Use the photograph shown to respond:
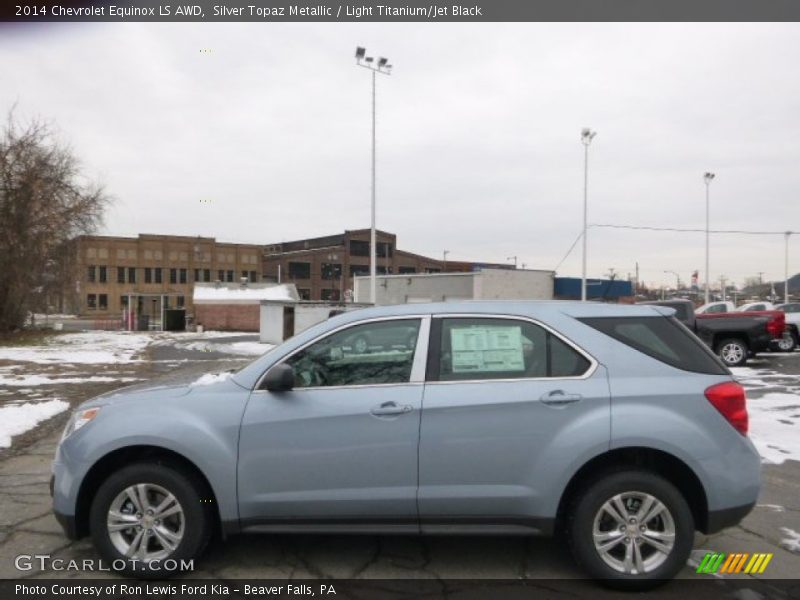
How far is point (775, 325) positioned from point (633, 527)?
1448 centimetres

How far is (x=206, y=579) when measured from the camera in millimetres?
3578

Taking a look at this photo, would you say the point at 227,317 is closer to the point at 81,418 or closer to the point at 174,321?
the point at 174,321

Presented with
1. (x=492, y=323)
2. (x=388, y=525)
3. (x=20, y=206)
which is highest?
(x=20, y=206)

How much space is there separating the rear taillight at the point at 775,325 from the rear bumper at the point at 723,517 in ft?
44.7

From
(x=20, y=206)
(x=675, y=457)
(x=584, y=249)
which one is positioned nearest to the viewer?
(x=675, y=457)

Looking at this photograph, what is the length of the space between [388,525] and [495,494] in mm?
657

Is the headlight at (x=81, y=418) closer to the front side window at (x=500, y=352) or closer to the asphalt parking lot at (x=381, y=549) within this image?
the asphalt parking lot at (x=381, y=549)

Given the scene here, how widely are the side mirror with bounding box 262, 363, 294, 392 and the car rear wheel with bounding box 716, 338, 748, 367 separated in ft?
47.8

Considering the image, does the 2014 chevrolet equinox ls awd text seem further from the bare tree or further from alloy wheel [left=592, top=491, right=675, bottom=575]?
the bare tree

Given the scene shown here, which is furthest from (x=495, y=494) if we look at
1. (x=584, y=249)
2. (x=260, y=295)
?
(x=260, y=295)

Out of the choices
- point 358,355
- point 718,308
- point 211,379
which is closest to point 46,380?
point 211,379

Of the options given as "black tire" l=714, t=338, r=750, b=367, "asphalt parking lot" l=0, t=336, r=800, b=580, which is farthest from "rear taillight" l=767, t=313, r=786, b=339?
"asphalt parking lot" l=0, t=336, r=800, b=580

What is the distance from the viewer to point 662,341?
375 cm

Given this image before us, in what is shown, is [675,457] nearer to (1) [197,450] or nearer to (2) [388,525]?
(2) [388,525]
